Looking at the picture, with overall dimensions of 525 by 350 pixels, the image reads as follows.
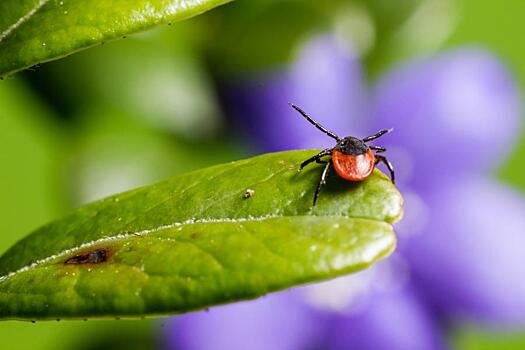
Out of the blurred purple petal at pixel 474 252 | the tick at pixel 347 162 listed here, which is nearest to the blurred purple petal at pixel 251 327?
the blurred purple petal at pixel 474 252

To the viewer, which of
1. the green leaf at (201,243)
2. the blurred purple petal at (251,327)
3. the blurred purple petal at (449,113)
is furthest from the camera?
the blurred purple petal at (449,113)

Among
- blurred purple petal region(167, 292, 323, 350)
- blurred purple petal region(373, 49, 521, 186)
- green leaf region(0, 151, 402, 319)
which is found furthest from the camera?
blurred purple petal region(373, 49, 521, 186)

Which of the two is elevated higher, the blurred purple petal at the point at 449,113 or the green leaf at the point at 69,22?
the blurred purple petal at the point at 449,113

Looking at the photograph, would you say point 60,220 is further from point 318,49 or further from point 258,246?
point 318,49

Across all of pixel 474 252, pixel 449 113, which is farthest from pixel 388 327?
pixel 449 113

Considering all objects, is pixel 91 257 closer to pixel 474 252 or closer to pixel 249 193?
pixel 249 193

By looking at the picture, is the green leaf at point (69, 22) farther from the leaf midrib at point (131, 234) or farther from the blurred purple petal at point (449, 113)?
the blurred purple petal at point (449, 113)

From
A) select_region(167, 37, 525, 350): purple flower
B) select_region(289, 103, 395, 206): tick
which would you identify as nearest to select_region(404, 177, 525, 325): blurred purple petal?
select_region(167, 37, 525, 350): purple flower

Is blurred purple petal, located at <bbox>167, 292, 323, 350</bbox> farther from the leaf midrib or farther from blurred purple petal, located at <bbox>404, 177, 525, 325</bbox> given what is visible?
Answer: the leaf midrib
